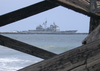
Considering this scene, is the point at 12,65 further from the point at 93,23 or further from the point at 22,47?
the point at 93,23

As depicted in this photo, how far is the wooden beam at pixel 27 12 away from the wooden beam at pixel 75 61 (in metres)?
1.03

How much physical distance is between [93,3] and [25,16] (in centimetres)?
113

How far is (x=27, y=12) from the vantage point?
217cm

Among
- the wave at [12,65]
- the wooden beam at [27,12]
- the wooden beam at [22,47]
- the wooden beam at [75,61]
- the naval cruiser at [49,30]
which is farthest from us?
the naval cruiser at [49,30]

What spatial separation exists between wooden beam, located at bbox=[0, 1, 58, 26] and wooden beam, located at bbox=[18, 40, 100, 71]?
1.03 m

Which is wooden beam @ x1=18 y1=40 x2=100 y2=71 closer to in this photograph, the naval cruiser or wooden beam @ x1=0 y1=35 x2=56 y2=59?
wooden beam @ x1=0 y1=35 x2=56 y2=59

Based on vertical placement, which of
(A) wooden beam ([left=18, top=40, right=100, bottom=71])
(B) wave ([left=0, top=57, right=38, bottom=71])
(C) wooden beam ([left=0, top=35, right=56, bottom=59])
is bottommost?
(B) wave ([left=0, top=57, right=38, bottom=71])

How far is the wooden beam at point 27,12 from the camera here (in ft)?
6.91

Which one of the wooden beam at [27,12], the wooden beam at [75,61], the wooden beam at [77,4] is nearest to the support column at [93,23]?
the wooden beam at [27,12]

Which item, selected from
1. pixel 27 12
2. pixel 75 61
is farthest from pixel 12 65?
pixel 75 61

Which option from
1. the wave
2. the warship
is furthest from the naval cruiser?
the wave

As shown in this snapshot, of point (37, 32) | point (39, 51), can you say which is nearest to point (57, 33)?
point (37, 32)

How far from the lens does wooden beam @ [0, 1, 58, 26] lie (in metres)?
2.11

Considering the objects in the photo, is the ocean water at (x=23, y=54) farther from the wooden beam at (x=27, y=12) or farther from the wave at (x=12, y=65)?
the wooden beam at (x=27, y=12)
